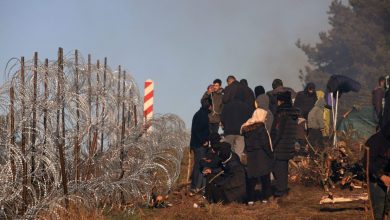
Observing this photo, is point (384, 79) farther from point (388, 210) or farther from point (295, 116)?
point (388, 210)

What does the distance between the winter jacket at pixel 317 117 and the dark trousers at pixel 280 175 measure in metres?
3.50

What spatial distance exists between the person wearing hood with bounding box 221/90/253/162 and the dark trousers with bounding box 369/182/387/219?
6.87 metres

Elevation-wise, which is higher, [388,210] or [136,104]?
[136,104]

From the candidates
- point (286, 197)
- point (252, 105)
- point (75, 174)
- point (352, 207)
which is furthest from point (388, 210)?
point (252, 105)

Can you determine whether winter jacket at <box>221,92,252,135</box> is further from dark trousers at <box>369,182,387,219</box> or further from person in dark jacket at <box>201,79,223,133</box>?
dark trousers at <box>369,182,387,219</box>

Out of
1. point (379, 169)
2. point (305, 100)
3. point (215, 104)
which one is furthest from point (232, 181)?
point (379, 169)

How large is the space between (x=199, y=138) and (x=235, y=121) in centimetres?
71

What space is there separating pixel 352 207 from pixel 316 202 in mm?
1227

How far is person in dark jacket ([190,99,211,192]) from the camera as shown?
15.6m

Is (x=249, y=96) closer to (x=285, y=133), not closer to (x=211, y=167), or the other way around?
(x=285, y=133)

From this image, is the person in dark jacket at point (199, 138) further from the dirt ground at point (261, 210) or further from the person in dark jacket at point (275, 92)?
the person in dark jacket at point (275, 92)

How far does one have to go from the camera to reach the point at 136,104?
14734 mm

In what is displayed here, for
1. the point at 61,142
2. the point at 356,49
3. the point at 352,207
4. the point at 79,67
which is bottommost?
the point at 352,207

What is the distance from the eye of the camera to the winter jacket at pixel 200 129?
51.2 ft
